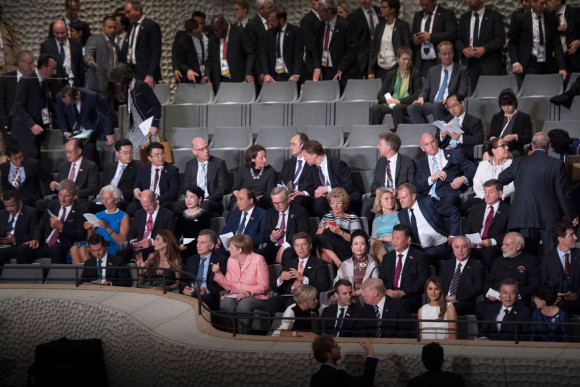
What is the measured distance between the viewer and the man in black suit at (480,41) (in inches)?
396

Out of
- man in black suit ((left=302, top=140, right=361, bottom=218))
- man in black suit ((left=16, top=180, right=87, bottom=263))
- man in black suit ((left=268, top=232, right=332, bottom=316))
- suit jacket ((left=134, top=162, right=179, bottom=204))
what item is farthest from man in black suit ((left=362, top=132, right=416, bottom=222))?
man in black suit ((left=16, top=180, right=87, bottom=263))

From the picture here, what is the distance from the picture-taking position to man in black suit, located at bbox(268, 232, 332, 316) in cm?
721

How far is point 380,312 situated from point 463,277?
2.56 ft

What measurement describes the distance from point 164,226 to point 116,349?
5.39 feet

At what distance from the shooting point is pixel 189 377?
6230 mm

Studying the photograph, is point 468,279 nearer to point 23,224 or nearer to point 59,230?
point 59,230

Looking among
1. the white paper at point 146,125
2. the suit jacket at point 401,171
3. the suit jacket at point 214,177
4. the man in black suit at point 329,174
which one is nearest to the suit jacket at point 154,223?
the suit jacket at point 214,177

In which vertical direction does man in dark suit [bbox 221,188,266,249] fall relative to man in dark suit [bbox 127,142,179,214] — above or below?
below

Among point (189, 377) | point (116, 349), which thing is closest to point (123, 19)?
point (116, 349)

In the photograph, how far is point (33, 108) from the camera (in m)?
10.2

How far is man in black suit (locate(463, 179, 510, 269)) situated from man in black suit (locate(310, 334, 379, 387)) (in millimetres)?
2203

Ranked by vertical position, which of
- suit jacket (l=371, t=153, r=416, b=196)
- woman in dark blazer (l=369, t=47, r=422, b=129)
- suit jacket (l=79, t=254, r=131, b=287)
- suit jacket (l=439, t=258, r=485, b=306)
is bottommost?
suit jacket (l=79, t=254, r=131, b=287)

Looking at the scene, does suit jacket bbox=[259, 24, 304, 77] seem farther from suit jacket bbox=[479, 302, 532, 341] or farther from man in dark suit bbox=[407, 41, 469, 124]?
suit jacket bbox=[479, 302, 532, 341]

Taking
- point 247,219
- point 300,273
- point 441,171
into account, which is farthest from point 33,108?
point 441,171
